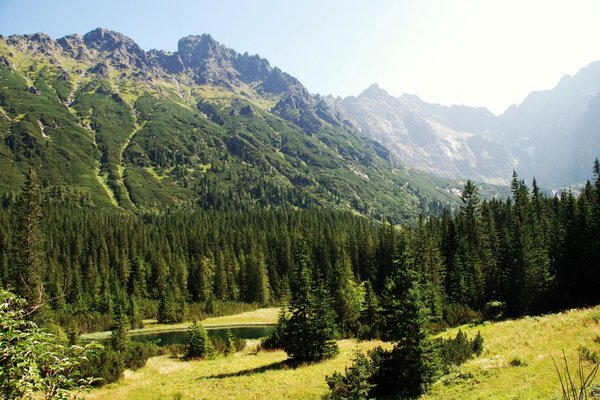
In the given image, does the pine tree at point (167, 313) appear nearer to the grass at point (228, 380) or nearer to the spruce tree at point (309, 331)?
the grass at point (228, 380)

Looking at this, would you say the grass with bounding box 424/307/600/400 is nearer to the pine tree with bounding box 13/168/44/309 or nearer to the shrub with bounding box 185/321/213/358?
the shrub with bounding box 185/321/213/358

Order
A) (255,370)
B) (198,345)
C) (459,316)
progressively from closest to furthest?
1. (255,370)
2. (198,345)
3. (459,316)

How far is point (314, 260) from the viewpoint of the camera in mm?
146625

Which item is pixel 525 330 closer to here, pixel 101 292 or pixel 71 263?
pixel 101 292

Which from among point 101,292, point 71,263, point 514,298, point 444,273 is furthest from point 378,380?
point 71,263

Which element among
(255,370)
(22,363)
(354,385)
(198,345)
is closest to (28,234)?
(198,345)

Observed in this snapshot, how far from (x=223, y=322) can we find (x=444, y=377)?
270 feet

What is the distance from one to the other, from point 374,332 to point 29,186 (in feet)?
181

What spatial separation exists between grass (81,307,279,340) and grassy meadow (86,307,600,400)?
46133 millimetres

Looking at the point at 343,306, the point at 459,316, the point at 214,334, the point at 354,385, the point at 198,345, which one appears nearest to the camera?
the point at 354,385

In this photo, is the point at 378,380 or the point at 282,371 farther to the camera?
the point at 282,371

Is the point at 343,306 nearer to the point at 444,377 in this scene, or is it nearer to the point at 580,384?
the point at 444,377

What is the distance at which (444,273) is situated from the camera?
90.8 m

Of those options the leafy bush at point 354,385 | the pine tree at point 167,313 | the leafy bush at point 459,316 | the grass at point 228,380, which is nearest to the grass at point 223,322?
the pine tree at point 167,313
